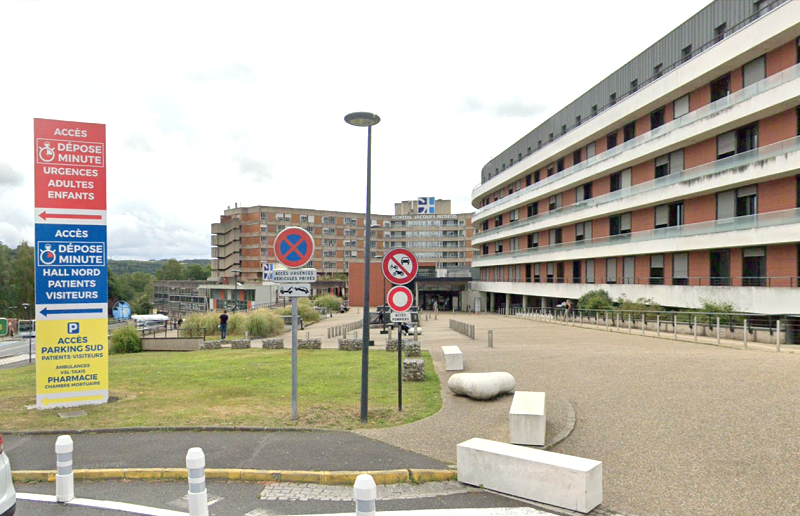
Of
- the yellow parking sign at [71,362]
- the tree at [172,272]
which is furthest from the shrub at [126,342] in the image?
the tree at [172,272]

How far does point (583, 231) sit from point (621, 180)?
6.55m

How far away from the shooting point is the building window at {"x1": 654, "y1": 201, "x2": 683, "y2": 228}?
108ft

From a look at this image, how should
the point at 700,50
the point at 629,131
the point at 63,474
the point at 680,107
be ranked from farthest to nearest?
the point at 629,131 → the point at 680,107 → the point at 700,50 → the point at 63,474

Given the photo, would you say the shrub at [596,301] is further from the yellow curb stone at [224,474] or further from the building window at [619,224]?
the yellow curb stone at [224,474]

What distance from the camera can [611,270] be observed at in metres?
39.7

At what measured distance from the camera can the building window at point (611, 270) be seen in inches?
1545

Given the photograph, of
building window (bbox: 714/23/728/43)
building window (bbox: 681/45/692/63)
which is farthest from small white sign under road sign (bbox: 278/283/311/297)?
building window (bbox: 681/45/692/63)

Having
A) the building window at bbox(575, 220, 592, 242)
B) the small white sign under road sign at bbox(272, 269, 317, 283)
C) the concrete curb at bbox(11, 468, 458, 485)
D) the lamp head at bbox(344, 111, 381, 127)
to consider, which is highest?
the building window at bbox(575, 220, 592, 242)

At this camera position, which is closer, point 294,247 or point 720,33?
point 294,247

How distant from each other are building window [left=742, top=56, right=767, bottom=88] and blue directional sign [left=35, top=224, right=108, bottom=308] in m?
29.8

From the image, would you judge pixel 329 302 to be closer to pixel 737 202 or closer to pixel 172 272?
pixel 737 202

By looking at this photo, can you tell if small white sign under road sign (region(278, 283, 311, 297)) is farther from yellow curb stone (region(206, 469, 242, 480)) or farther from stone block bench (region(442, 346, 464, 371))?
stone block bench (region(442, 346, 464, 371))

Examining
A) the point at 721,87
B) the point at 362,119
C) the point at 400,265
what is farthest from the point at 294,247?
the point at 721,87

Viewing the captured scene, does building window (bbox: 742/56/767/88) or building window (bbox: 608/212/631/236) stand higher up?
building window (bbox: 742/56/767/88)
